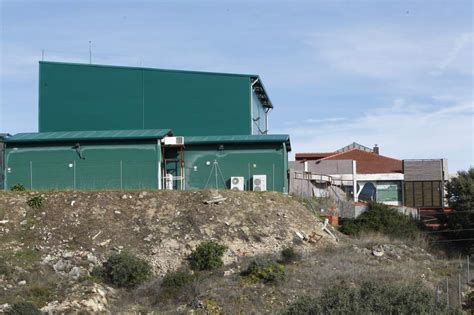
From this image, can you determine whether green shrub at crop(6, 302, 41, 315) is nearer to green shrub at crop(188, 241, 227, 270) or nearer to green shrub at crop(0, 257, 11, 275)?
green shrub at crop(0, 257, 11, 275)

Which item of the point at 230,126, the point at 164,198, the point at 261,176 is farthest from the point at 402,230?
the point at 164,198

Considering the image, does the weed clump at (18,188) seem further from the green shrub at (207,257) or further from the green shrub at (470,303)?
the green shrub at (470,303)

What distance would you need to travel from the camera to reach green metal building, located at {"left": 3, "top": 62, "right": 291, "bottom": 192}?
134ft

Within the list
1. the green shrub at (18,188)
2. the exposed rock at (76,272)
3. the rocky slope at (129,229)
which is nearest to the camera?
the exposed rock at (76,272)

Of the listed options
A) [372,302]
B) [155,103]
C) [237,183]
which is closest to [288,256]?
[237,183]

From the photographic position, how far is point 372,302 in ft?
52.8

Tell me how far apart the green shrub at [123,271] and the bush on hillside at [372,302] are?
13.5 meters

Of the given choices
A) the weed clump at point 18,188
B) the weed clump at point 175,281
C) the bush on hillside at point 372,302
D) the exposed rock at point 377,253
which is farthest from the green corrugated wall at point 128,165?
the bush on hillside at point 372,302

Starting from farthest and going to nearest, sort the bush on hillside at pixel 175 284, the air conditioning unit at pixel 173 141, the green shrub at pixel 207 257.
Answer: the air conditioning unit at pixel 173 141, the green shrub at pixel 207 257, the bush on hillside at pixel 175 284

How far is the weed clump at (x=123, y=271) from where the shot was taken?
29062mm

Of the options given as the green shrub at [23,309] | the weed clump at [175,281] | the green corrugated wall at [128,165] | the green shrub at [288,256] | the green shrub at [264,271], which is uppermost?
the green corrugated wall at [128,165]

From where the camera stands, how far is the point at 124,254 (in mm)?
30203

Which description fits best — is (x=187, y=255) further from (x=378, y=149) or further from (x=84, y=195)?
(x=378, y=149)

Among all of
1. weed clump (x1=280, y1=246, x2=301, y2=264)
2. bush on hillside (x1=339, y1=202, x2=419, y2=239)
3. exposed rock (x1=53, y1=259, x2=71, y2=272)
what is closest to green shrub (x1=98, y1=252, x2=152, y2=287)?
exposed rock (x1=53, y1=259, x2=71, y2=272)
